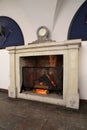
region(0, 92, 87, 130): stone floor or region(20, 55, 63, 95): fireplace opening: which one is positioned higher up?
region(20, 55, 63, 95): fireplace opening

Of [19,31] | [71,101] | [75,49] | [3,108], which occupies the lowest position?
[3,108]

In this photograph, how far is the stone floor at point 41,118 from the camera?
1523mm

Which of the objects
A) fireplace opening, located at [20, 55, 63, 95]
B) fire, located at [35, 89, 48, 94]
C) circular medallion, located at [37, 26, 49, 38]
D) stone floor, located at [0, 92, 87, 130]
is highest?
circular medallion, located at [37, 26, 49, 38]

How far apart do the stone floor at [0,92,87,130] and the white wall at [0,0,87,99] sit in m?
0.74

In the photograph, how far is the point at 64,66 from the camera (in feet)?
7.38

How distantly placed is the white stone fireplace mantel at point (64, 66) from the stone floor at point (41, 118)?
7.6 inches

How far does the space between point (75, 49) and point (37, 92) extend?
1464mm

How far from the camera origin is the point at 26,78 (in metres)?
2.83

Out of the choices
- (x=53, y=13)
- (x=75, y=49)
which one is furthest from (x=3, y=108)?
(x=53, y=13)

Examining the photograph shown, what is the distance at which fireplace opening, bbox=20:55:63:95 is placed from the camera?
257 centimetres

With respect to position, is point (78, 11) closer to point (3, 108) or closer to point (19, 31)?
point (19, 31)

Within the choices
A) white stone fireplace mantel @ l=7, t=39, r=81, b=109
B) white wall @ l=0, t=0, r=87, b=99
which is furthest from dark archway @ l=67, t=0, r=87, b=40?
white stone fireplace mantel @ l=7, t=39, r=81, b=109

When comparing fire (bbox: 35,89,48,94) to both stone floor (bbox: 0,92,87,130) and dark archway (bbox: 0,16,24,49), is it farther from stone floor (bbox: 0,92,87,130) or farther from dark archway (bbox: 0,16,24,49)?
dark archway (bbox: 0,16,24,49)

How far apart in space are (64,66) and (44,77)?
0.71 meters
